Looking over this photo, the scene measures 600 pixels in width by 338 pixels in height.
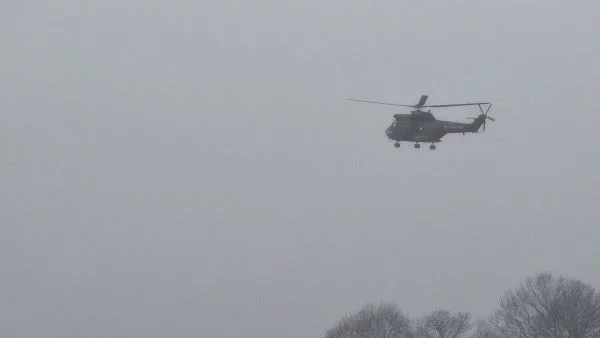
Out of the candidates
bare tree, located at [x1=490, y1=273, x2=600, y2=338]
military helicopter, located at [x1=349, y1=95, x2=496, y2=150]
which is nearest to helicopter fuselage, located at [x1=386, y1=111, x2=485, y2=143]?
military helicopter, located at [x1=349, y1=95, x2=496, y2=150]

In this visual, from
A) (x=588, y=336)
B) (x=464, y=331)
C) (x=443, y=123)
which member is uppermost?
(x=443, y=123)

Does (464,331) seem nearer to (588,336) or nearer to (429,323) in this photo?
(429,323)

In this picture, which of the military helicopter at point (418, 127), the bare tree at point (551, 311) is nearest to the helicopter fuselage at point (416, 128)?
the military helicopter at point (418, 127)

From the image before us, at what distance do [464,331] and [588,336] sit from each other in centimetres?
1790

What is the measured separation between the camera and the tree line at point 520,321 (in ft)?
260

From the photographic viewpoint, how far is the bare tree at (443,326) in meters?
92.8

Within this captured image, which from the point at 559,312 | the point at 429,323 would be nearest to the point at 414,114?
the point at 559,312

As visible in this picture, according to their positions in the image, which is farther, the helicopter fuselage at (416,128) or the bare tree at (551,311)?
→ the bare tree at (551,311)

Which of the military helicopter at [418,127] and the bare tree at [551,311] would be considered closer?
the military helicopter at [418,127]

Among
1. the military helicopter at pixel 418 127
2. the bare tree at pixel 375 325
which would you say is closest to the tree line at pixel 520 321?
the bare tree at pixel 375 325

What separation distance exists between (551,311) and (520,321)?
4.30 metres

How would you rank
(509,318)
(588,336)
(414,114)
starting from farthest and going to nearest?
(509,318) < (588,336) < (414,114)

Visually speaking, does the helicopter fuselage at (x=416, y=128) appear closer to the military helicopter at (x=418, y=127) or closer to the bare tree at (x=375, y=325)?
the military helicopter at (x=418, y=127)

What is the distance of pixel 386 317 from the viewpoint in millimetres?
98188
